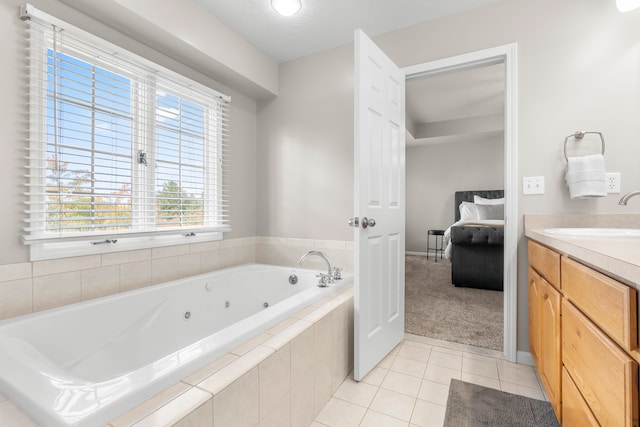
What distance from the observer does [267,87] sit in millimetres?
2826

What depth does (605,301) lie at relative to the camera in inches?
32.1

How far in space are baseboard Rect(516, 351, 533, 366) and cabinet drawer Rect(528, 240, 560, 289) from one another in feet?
2.17

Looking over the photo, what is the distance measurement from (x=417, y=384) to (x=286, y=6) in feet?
8.37

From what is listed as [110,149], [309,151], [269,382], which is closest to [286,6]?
[309,151]

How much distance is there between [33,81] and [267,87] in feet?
5.47

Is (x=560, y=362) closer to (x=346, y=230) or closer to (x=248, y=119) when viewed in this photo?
(x=346, y=230)

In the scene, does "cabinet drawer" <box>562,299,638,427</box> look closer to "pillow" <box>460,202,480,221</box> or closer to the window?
the window

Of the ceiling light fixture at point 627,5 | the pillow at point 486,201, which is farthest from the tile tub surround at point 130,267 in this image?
the pillow at point 486,201

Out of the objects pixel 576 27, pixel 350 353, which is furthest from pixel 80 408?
pixel 576 27

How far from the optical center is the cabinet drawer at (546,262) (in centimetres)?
130

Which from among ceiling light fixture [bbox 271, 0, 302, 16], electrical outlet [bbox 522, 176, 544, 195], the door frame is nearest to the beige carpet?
the door frame

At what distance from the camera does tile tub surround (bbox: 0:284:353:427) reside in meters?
0.83

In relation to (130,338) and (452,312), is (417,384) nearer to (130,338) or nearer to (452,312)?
(452,312)

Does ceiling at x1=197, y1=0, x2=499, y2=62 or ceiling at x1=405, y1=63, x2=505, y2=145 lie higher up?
ceiling at x1=405, y1=63, x2=505, y2=145
